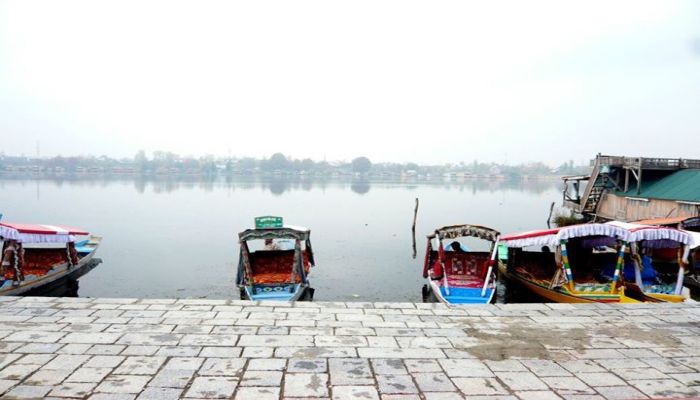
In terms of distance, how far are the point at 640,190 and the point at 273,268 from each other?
2205 cm

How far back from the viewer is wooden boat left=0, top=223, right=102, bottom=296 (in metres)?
13.2

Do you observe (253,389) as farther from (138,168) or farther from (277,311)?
(138,168)

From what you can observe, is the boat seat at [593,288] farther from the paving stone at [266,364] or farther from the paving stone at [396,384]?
the paving stone at [266,364]

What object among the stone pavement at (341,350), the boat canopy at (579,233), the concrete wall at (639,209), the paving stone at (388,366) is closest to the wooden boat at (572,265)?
the boat canopy at (579,233)

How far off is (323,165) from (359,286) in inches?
6997

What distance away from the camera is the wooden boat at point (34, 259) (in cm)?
1317

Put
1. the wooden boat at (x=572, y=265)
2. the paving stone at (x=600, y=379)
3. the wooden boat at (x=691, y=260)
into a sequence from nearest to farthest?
1. the paving stone at (x=600, y=379)
2. the wooden boat at (x=572, y=265)
3. the wooden boat at (x=691, y=260)

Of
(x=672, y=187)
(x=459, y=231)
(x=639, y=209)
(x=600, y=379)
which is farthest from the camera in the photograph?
(x=639, y=209)

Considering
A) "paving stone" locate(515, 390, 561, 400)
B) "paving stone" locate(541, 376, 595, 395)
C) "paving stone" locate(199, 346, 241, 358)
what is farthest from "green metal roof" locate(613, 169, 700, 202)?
"paving stone" locate(199, 346, 241, 358)

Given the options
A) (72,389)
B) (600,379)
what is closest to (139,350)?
(72,389)

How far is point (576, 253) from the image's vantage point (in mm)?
16422

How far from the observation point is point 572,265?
53.2 ft

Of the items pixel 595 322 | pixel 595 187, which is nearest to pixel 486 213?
pixel 595 187

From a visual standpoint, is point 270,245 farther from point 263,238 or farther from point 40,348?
point 40,348
